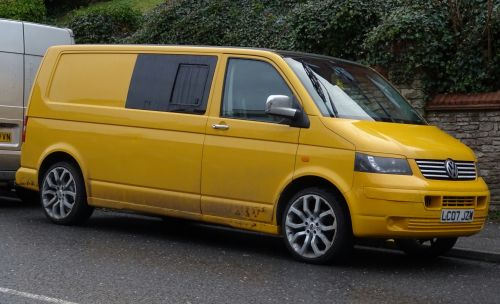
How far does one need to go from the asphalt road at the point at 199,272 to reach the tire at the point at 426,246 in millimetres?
111

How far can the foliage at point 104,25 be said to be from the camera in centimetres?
2084

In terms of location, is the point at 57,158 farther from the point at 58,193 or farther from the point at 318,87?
the point at 318,87

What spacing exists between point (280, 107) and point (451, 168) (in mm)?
1665

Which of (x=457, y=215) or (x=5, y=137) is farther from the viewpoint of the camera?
(x=5, y=137)

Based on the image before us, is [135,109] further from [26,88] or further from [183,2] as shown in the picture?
[183,2]

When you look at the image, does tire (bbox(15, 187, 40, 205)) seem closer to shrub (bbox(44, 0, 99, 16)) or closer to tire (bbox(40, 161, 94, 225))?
tire (bbox(40, 161, 94, 225))

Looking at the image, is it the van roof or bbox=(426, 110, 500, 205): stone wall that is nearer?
the van roof

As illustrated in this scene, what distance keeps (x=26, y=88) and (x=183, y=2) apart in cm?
653

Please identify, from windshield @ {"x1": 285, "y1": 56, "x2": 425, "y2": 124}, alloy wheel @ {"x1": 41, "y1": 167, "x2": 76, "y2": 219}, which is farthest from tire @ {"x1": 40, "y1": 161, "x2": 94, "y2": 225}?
windshield @ {"x1": 285, "y1": 56, "x2": 425, "y2": 124}

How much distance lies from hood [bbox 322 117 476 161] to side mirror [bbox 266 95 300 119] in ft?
1.00

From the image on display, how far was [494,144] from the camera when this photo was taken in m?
12.6

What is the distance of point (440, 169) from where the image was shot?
348 inches

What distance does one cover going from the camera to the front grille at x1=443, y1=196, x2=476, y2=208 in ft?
28.7

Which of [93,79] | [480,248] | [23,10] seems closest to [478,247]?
[480,248]
